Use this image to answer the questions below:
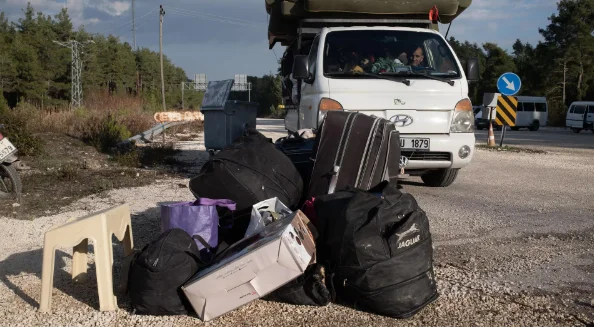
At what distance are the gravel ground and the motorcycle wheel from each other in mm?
800

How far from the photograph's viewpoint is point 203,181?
185 inches

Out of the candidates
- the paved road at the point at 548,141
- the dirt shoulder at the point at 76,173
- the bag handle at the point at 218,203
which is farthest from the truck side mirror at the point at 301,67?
the paved road at the point at 548,141

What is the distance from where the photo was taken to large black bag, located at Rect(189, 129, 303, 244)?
4.49 m

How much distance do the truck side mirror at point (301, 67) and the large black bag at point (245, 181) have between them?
2.47 metres

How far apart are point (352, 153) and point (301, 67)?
2477mm

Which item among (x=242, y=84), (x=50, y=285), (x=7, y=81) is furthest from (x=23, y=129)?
(x=242, y=84)

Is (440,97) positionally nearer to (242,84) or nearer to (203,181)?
(203,181)

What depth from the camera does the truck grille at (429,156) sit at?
6848 millimetres

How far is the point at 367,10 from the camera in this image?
305 inches

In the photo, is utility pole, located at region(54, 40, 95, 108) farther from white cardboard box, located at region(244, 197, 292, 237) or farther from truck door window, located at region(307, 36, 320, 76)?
white cardboard box, located at region(244, 197, 292, 237)

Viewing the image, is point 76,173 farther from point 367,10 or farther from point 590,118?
point 590,118

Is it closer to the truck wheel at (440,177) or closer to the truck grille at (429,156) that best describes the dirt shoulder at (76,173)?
the truck grille at (429,156)

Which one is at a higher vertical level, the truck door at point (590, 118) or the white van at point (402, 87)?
the white van at point (402, 87)

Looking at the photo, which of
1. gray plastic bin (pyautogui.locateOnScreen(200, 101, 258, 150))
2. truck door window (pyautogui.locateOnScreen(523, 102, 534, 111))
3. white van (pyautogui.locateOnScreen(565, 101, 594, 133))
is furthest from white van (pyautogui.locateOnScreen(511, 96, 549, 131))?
gray plastic bin (pyautogui.locateOnScreen(200, 101, 258, 150))
